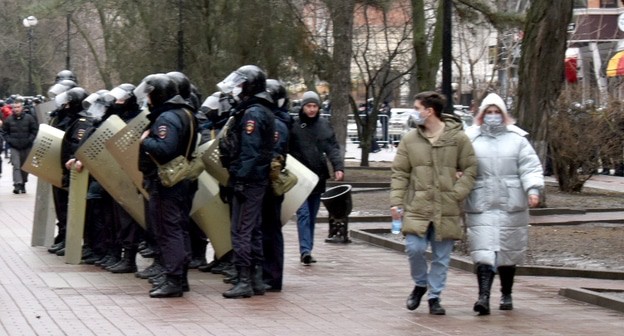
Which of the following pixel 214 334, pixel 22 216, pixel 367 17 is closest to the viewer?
pixel 214 334

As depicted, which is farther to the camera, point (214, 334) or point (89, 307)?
point (89, 307)

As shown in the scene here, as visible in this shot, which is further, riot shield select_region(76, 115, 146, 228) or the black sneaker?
the black sneaker

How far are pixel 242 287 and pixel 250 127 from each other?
1.34 metres

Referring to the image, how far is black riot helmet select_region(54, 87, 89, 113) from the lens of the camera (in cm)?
1449

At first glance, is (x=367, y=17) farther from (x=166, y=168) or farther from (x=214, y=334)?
(x=214, y=334)

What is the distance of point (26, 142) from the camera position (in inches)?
1025

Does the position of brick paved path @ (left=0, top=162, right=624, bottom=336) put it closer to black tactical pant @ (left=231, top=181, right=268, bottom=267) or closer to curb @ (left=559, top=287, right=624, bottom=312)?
curb @ (left=559, top=287, right=624, bottom=312)

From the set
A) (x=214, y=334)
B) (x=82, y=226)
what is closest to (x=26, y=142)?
(x=82, y=226)

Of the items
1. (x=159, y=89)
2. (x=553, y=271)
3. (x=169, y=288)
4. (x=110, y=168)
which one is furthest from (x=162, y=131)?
(x=553, y=271)

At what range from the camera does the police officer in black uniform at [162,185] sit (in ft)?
36.9

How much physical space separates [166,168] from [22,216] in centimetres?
942

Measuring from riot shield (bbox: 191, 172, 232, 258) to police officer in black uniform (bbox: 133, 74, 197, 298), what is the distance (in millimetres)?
1125

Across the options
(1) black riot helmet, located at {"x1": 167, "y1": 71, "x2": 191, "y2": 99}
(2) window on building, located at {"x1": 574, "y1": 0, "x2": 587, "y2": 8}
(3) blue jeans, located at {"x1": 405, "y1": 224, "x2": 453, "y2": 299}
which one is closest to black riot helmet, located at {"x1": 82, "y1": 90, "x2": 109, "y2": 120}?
(1) black riot helmet, located at {"x1": 167, "y1": 71, "x2": 191, "y2": 99}

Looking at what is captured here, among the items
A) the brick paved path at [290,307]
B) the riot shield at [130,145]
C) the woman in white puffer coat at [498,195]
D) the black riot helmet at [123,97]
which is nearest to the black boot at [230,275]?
the brick paved path at [290,307]
